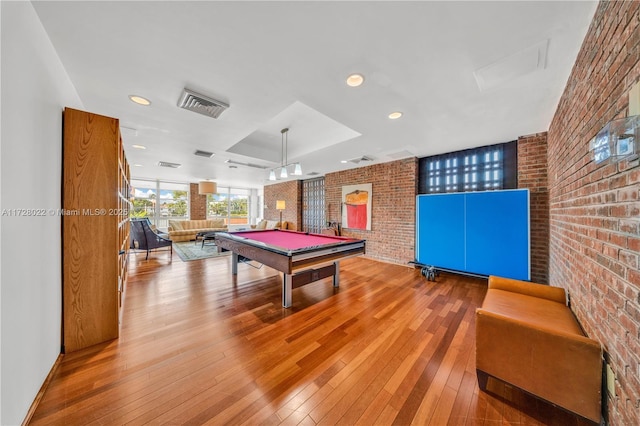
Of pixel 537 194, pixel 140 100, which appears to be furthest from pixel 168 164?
pixel 537 194

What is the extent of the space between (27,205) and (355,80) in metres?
2.55

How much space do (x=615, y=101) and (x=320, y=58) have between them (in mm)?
1802

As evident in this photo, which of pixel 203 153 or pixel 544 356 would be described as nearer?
pixel 544 356

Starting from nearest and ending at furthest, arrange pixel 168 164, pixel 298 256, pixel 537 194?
pixel 298 256 < pixel 537 194 < pixel 168 164

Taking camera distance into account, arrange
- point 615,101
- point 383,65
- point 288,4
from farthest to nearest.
Answer: point 383,65, point 288,4, point 615,101

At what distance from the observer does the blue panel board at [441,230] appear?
12.6ft

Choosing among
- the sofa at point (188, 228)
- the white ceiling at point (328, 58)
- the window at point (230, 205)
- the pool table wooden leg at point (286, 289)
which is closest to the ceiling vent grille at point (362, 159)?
the white ceiling at point (328, 58)

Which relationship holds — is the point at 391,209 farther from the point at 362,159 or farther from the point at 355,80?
the point at 355,80

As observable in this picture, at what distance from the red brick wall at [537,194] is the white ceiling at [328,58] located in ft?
1.64

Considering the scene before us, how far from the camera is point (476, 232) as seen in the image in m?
3.64

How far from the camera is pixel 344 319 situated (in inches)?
97.0

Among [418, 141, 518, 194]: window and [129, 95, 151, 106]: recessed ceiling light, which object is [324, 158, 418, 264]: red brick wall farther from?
[129, 95, 151, 106]: recessed ceiling light

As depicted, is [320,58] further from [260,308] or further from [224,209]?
[224,209]

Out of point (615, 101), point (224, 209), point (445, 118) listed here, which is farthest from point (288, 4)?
point (224, 209)
